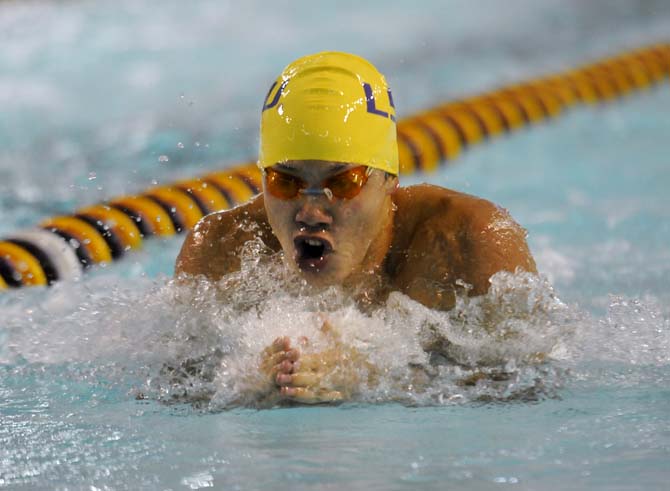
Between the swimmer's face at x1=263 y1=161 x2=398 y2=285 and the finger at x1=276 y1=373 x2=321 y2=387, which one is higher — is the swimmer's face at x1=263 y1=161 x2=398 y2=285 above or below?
above

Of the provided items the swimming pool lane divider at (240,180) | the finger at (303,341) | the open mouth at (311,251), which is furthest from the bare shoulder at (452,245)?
the swimming pool lane divider at (240,180)

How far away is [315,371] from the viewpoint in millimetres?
1955

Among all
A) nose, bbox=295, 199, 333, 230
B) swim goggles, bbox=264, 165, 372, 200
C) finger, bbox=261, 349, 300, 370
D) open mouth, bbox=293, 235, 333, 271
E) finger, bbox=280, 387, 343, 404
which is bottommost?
finger, bbox=280, 387, 343, 404

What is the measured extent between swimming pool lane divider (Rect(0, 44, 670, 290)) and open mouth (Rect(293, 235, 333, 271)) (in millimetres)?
1249

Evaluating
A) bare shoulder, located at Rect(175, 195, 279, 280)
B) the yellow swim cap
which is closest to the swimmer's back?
bare shoulder, located at Rect(175, 195, 279, 280)

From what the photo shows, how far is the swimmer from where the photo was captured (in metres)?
2.09

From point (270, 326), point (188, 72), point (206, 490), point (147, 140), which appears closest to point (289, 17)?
point (188, 72)

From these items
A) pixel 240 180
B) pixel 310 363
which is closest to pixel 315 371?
pixel 310 363

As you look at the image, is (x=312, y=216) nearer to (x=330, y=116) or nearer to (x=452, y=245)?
(x=330, y=116)

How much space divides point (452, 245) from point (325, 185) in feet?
1.05

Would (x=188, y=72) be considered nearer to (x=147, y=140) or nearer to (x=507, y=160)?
(x=147, y=140)

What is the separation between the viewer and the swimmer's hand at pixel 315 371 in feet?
6.29

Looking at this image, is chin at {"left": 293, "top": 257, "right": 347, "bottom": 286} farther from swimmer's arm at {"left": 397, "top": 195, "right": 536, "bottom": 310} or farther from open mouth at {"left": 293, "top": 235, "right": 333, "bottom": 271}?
swimmer's arm at {"left": 397, "top": 195, "right": 536, "bottom": 310}

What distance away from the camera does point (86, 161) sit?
15.7 ft
